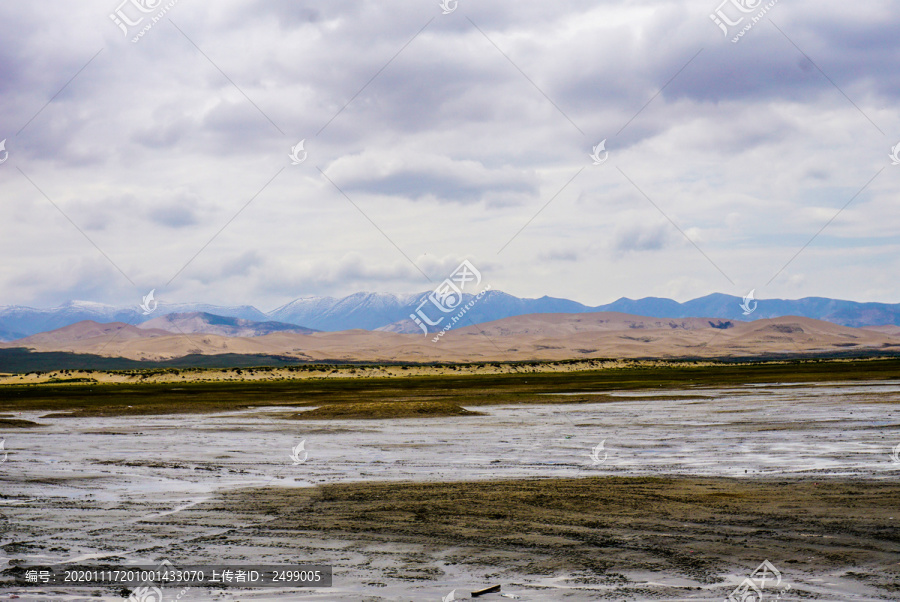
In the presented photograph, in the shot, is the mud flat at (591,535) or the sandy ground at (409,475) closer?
the mud flat at (591,535)

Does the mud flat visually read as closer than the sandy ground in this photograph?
Yes

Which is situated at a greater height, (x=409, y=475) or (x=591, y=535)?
(x=409, y=475)

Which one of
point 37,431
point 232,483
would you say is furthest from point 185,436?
point 232,483

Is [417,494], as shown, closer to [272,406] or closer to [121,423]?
[121,423]

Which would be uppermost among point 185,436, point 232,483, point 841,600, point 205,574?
point 185,436

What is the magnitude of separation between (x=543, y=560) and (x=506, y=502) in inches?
184

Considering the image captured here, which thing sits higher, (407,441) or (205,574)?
(407,441)

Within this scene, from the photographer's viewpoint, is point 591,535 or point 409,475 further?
point 409,475

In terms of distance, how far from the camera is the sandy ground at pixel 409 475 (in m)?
10.7

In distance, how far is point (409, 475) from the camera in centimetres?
2091

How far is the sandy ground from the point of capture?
10.7 metres

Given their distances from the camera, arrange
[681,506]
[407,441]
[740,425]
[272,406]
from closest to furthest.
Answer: [681,506] < [407,441] < [740,425] < [272,406]

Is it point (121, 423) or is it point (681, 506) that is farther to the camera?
point (121, 423)

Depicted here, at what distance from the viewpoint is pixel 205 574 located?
1112cm
